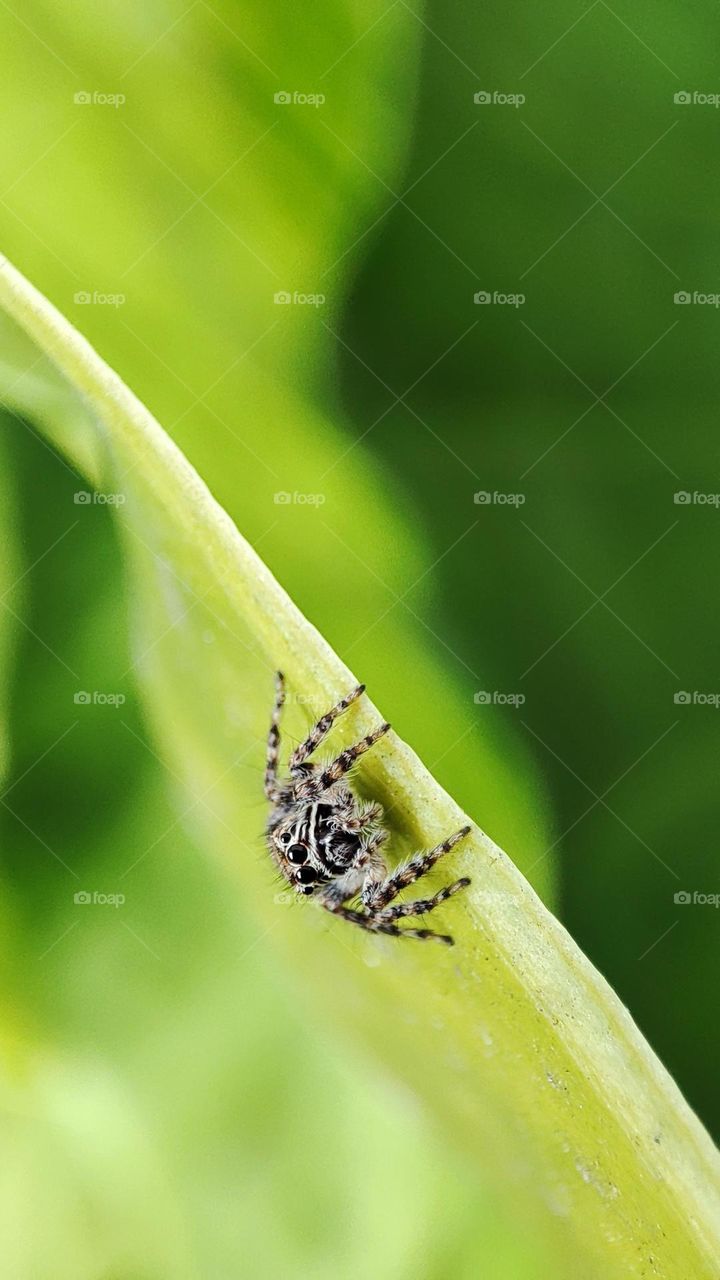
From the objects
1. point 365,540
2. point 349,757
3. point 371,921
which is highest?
point 365,540

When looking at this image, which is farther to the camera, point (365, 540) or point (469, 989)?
point (365, 540)

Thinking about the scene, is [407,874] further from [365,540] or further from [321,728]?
[365,540]

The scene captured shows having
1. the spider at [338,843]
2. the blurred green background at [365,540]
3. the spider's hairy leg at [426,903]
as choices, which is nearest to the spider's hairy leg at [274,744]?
the spider at [338,843]

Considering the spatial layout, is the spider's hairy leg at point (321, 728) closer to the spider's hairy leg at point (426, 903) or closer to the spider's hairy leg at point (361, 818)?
the spider's hairy leg at point (361, 818)

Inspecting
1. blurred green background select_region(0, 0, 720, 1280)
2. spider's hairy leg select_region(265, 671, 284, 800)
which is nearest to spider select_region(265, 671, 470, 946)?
spider's hairy leg select_region(265, 671, 284, 800)

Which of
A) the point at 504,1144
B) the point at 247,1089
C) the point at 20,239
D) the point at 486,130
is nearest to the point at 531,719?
the point at 504,1144

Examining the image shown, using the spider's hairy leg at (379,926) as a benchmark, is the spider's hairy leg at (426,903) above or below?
above

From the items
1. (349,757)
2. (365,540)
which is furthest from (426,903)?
(365,540)

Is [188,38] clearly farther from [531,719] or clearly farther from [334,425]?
[531,719]

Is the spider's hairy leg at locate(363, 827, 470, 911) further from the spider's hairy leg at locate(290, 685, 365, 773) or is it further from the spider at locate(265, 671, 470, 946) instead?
the spider's hairy leg at locate(290, 685, 365, 773)
